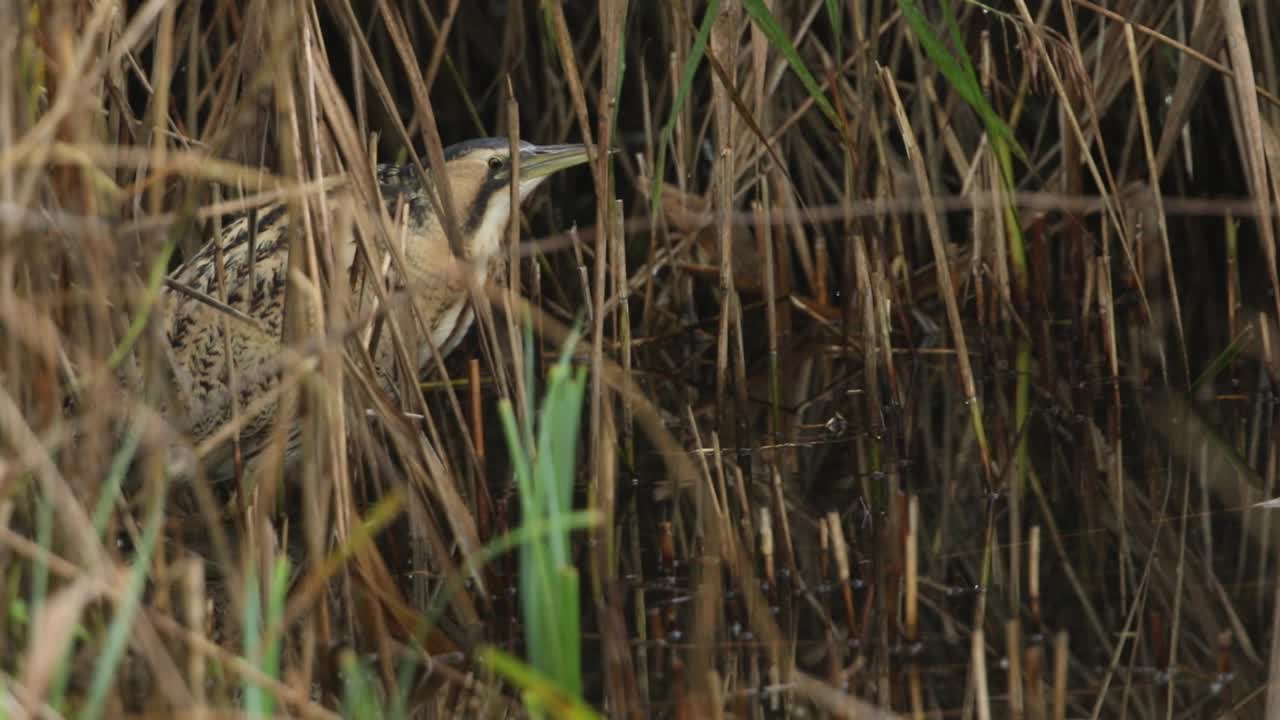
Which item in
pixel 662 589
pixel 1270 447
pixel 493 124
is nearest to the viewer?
pixel 662 589

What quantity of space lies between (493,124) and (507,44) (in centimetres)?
63

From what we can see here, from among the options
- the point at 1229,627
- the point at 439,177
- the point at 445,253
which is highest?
the point at 439,177

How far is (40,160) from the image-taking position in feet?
5.13

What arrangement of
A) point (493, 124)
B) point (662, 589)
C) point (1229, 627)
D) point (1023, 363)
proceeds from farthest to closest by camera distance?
point (493, 124), point (1023, 363), point (662, 589), point (1229, 627)

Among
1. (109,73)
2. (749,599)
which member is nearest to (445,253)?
(109,73)

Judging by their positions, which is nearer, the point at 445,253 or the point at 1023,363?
the point at 445,253

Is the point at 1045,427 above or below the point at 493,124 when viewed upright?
below

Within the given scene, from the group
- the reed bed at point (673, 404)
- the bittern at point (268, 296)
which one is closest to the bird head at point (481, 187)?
the bittern at point (268, 296)

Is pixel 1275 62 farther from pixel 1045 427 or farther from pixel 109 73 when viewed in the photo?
pixel 109 73

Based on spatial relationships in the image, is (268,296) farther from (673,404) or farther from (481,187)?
(673,404)

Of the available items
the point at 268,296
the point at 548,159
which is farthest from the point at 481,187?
the point at 268,296

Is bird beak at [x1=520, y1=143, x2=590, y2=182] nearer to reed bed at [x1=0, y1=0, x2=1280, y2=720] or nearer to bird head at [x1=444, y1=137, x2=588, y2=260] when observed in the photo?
bird head at [x1=444, y1=137, x2=588, y2=260]

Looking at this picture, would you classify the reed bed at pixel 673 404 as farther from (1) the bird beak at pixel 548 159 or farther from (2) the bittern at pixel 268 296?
(1) the bird beak at pixel 548 159

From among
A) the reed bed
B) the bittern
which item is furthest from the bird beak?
the reed bed
